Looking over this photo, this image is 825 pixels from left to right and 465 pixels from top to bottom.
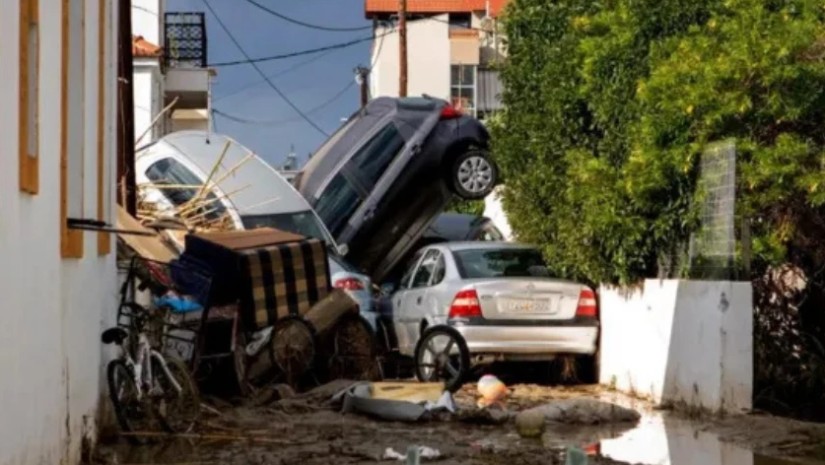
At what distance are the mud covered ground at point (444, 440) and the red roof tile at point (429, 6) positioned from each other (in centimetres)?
4670

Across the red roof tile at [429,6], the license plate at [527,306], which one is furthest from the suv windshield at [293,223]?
the red roof tile at [429,6]

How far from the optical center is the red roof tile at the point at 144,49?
29328mm

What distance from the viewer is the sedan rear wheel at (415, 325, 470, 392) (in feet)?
50.3

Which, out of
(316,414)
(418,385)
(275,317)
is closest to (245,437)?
(316,414)

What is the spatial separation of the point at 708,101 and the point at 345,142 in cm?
813

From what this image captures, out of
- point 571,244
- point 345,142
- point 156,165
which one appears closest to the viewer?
point 571,244

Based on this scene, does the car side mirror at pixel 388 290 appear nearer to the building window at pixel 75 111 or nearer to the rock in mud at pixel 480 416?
the rock in mud at pixel 480 416

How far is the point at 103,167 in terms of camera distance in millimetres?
11664

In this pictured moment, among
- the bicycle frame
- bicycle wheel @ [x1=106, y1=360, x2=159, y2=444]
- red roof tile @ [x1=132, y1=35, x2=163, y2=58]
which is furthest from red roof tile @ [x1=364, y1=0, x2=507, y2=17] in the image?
bicycle wheel @ [x1=106, y1=360, x2=159, y2=444]

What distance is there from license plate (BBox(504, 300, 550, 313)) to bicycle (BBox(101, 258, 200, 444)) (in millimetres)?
4605

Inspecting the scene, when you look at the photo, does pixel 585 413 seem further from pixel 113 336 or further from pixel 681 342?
pixel 113 336

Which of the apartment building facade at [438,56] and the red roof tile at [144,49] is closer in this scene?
the red roof tile at [144,49]

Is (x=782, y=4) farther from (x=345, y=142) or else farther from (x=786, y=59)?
(x=345, y=142)

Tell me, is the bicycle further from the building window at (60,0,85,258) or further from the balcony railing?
the balcony railing
